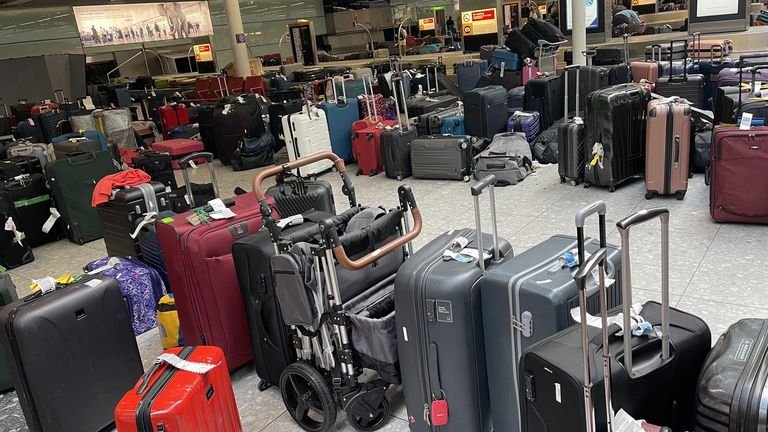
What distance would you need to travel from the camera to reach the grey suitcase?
215 centimetres

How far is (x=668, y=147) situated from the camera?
5.16 metres

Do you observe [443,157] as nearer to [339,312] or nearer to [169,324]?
[169,324]

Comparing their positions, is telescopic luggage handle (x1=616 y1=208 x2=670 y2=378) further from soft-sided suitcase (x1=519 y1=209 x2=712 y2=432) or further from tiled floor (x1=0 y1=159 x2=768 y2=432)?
tiled floor (x1=0 y1=159 x2=768 y2=432)

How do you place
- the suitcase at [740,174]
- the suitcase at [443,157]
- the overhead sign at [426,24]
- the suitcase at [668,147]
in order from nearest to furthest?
the suitcase at [740,174] < the suitcase at [668,147] < the suitcase at [443,157] < the overhead sign at [426,24]

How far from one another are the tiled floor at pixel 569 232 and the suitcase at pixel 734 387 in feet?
4.91

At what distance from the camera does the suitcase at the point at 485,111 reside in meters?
7.68

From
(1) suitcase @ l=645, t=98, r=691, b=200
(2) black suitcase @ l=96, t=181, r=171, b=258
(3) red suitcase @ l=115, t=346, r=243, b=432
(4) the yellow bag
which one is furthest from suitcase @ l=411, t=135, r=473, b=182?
(3) red suitcase @ l=115, t=346, r=243, b=432

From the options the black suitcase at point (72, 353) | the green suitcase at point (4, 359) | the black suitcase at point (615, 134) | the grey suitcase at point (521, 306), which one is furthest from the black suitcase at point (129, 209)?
the black suitcase at point (615, 134)

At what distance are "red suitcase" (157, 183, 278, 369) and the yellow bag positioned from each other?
0.29m

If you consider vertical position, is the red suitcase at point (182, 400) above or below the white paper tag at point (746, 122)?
below

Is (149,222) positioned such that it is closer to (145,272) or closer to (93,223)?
(145,272)

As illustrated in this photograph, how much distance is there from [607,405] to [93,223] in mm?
5989

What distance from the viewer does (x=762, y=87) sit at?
5.61m

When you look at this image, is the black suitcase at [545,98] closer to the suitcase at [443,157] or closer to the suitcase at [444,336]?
the suitcase at [443,157]
